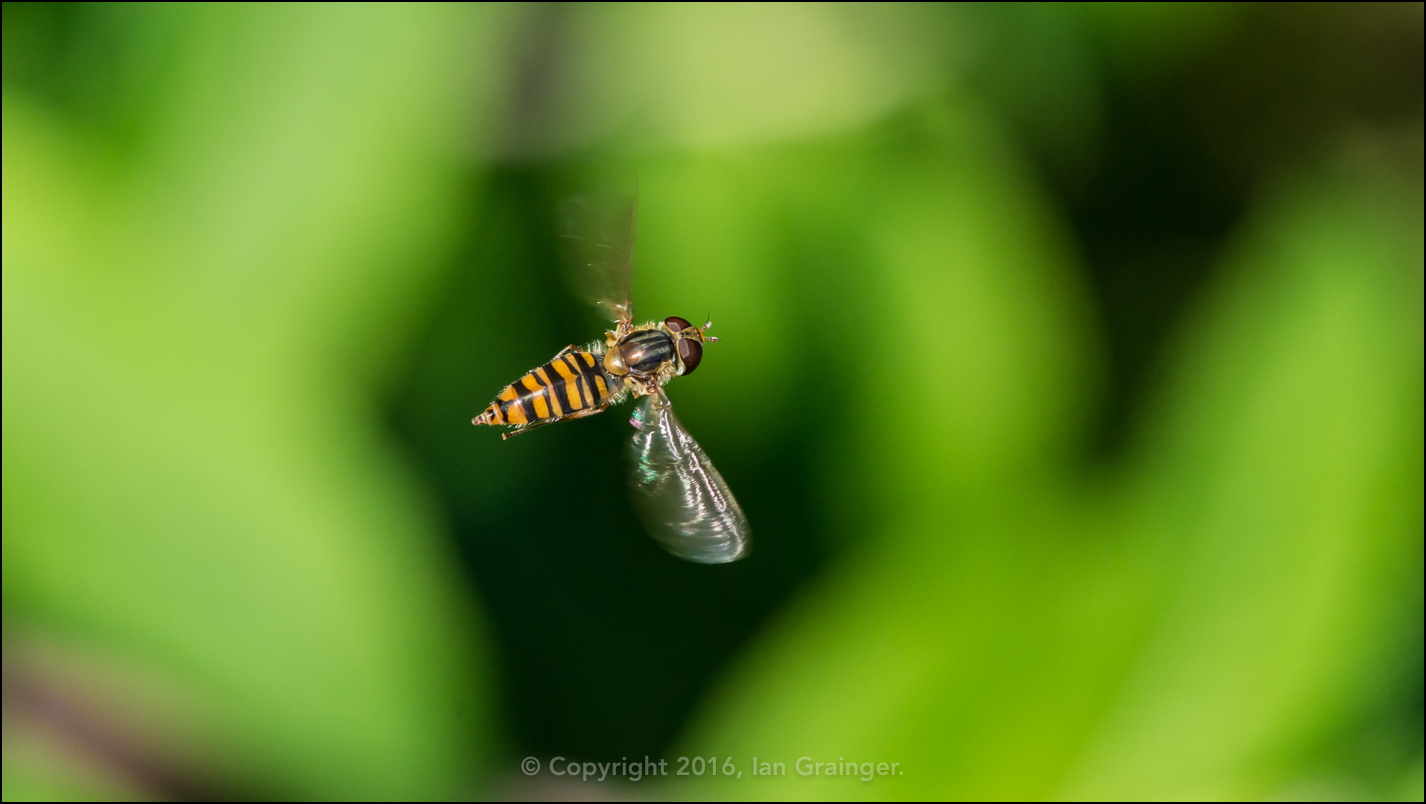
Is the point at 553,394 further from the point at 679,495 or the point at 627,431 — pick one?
the point at 627,431

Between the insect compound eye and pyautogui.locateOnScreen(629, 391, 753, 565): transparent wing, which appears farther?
the insect compound eye

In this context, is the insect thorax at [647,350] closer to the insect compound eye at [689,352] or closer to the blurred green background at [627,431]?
the insect compound eye at [689,352]

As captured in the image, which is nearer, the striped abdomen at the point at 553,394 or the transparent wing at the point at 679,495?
the transparent wing at the point at 679,495

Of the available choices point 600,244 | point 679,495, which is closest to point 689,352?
point 600,244

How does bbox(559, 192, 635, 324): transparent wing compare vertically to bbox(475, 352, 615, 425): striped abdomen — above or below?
above

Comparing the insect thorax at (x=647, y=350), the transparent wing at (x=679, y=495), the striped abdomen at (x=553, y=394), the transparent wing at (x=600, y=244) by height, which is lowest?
the transparent wing at (x=679, y=495)

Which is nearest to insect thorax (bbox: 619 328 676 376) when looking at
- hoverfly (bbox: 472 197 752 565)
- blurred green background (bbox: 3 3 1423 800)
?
hoverfly (bbox: 472 197 752 565)

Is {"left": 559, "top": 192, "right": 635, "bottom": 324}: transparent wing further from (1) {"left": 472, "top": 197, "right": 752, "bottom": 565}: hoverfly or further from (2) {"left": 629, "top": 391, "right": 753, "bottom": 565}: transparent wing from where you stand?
(2) {"left": 629, "top": 391, "right": 753, "bottom": 565}: transparent wing

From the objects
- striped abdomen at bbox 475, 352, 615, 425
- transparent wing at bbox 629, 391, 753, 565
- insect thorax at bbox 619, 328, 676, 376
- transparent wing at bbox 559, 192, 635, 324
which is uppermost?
transparent wing at bbox 559, 192, 635, 324

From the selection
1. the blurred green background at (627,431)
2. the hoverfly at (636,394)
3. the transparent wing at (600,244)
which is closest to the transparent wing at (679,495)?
the hoverfly at (636,394)
